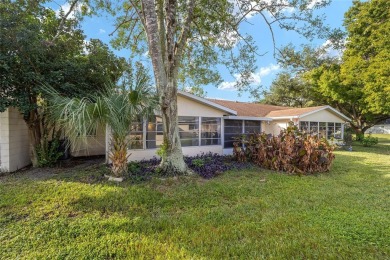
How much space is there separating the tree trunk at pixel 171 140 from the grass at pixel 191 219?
75 centimetres

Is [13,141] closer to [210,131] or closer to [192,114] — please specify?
[192,114]

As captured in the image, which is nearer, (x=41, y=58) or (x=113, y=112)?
(x=113, y=112)

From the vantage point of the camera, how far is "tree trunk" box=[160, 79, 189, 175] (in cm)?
740

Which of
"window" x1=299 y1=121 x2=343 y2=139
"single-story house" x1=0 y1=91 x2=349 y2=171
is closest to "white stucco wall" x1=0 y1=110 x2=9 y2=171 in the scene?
"single-story house" x1=0 y1=91 x2=349 y2=171

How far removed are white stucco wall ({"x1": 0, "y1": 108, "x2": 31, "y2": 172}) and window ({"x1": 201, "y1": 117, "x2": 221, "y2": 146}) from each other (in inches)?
313

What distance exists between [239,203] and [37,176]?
6.45 m

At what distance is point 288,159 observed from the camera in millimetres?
Result: 8633

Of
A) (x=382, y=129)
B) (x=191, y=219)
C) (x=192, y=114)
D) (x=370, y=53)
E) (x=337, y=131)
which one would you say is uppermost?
(x=370, y=53)

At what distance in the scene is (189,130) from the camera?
11.6 meters

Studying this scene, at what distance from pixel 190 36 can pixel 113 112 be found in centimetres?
626

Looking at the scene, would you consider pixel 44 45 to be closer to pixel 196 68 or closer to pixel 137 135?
pixel 137 135

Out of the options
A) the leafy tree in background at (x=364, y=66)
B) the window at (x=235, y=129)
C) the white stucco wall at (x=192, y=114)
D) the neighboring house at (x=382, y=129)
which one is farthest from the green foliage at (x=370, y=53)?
the neighboring house at (x=382, y=129)

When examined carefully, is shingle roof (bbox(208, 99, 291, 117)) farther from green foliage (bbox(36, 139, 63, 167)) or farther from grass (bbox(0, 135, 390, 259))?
green foliage (bbox(36, 139, 63, 167))

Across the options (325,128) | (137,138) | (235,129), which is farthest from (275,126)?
(137,138)
